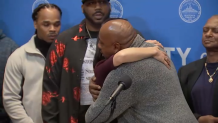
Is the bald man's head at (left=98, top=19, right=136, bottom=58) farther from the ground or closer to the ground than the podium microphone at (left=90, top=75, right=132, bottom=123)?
farther from the ground

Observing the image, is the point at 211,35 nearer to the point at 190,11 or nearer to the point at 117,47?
the point at 190,11

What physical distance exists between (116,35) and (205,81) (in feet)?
3.31

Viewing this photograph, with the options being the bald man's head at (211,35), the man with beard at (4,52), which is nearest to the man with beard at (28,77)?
the man with beard at (4,52)

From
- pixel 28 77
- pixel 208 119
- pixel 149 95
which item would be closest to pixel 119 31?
pixel 149 95

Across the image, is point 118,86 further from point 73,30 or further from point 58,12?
point 58,12

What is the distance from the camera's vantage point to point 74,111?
74.2 inches

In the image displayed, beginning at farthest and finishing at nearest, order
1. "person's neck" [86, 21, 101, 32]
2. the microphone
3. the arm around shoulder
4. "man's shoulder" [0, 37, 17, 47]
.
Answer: "man's shoulder" [0, 37, 17, 47] → the arm around shoulder → "person's neck" [86, 21, 101, 32] → the microphone

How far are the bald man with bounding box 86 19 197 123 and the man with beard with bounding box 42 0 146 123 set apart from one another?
63 centimetres

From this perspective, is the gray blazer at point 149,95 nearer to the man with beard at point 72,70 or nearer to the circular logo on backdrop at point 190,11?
the man with beard at point 72,70

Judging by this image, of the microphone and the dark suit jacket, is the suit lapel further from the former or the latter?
the microphone

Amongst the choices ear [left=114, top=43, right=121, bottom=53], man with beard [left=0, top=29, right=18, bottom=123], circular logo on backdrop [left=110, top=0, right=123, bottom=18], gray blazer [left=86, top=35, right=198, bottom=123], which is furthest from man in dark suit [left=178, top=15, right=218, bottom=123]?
man with beard [left=0, top=29, right=18, bottom=123]

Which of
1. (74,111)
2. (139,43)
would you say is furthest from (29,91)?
(139,43)

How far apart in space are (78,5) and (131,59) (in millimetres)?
1330

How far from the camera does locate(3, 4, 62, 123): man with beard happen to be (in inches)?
83.2
